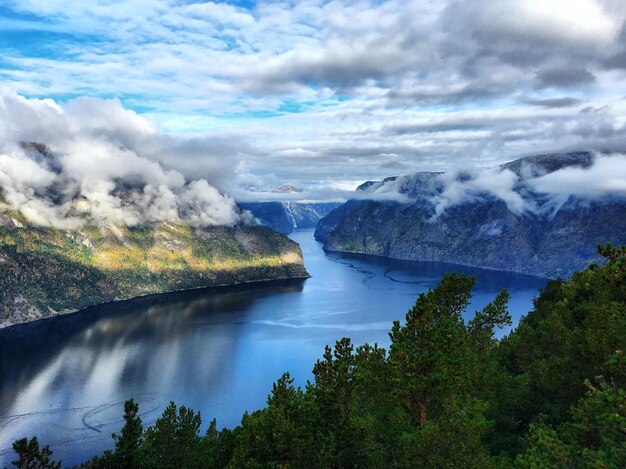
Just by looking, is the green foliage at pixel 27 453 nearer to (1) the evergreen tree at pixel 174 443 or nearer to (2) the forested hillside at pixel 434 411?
(2) the forested hillside at pixel 434 411

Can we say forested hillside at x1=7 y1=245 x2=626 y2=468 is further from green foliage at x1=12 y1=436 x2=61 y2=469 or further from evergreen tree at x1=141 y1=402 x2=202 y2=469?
evergreen tree at x1=141 y1=402 x2=202 y2=469

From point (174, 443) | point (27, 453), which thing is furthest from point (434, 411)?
point (174, 443)

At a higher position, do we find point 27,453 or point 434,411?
point 27,453

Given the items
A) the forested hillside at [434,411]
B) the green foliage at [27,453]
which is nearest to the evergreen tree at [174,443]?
the forested hillside at [434,411]

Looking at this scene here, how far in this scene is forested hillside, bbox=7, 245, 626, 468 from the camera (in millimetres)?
27703

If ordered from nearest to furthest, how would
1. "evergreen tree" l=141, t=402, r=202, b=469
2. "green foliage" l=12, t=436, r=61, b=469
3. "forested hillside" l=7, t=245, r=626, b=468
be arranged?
"forested hillside" l=7, t=245, r=626, b=468 < "green foliage" l=12, t=436, r=61, b=469 < "evergreen tree" l=141, t=402, r=202, b=469

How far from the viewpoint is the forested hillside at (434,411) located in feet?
90.9

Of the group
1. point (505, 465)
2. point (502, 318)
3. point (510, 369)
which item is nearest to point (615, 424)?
point (505, 465)

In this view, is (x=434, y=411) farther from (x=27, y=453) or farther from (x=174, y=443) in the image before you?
(x=174, y=443)

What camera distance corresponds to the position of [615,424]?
22.6 m

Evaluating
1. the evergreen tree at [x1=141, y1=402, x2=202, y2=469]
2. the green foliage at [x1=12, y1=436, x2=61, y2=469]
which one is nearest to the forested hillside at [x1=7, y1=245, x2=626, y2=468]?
the green foliage at [x1=12, y1=436, x2=61, y2=469]

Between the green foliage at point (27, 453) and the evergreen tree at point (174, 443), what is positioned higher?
the green foliage at point (27, 453)

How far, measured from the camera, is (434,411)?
41.8 m

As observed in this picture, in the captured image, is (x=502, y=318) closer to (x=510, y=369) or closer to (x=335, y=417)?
(x=510, y=369)
